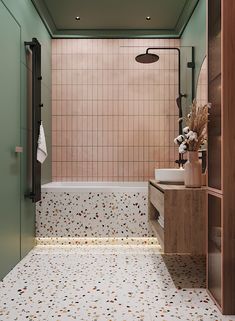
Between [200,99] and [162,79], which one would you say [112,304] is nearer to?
[200,99]

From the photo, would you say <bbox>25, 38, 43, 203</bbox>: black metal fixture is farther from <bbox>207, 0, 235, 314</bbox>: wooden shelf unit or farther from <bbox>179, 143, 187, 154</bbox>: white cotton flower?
<bbox>207, 0, 235, 314</bbox>: wooden shelf unit

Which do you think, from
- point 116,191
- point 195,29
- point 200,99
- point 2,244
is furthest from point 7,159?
point 195,29

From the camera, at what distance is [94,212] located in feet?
12.4

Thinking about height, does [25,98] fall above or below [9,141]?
above

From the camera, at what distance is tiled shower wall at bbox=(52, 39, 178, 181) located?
186 inches

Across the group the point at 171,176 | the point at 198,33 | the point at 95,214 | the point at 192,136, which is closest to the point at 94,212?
the point at 95,214

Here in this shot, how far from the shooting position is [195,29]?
3906mm

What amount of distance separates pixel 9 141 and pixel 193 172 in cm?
150

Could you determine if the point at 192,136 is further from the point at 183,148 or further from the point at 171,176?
the point at 171,176

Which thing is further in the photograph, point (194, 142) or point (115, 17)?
point (115, 17)

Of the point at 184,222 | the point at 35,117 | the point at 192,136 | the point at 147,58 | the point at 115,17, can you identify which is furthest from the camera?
the point at 115,17

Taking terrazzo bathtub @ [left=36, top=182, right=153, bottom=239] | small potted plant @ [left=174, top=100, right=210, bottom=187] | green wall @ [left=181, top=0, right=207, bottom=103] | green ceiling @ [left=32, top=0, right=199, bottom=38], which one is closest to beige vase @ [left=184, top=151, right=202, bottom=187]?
small potted plant @ [left=174, top=100, right=210, bottom=187]

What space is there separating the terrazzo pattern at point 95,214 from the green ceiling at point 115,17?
7.05ft

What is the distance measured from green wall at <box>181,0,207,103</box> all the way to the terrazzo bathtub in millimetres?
1544
